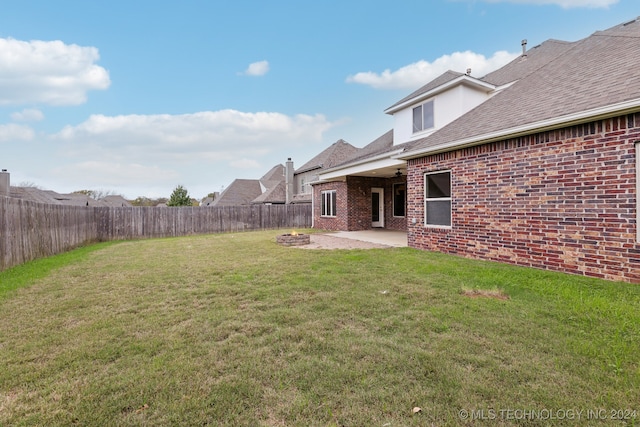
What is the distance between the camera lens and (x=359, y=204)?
573 inches

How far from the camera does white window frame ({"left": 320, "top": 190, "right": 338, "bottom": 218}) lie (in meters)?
15.6

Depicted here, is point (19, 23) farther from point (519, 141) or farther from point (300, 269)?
point (519, 141)

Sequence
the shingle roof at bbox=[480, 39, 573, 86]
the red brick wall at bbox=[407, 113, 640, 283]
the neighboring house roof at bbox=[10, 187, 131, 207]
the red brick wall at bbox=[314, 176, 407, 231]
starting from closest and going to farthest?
the red brick wall at bbox=[407, 113, 640, 283] → the shingle roof at bbox=[480, 39, 573, 86] → the red brick wall at bbox=[314, 176, 407, 231] → the neighboring house roof at bbox=[10, 187, 131, 207]

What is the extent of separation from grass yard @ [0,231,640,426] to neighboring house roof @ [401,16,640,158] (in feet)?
9.33

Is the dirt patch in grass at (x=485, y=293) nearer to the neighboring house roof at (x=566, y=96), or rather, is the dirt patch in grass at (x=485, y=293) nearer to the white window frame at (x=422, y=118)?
the neighboring house roof at (x=566, y=96)

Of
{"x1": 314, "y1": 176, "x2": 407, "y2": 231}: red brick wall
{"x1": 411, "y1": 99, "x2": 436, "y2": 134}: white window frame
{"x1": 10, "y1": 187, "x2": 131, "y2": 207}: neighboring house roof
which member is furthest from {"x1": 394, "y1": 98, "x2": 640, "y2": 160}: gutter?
{"x1": 10, "y1": 187, "x2": 131, "y2": 207}: neighboring house roof

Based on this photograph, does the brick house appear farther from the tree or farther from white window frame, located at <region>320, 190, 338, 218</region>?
the tree

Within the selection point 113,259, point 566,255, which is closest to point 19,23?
point 113,259

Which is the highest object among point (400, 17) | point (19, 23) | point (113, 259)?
point (400, 17)

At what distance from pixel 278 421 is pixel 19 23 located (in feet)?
45.7

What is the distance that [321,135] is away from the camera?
24.4 metres

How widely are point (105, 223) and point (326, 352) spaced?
52.2ft

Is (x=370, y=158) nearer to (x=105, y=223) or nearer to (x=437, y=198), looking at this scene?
(x=437, y=198)

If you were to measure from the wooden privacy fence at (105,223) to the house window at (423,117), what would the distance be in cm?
961
